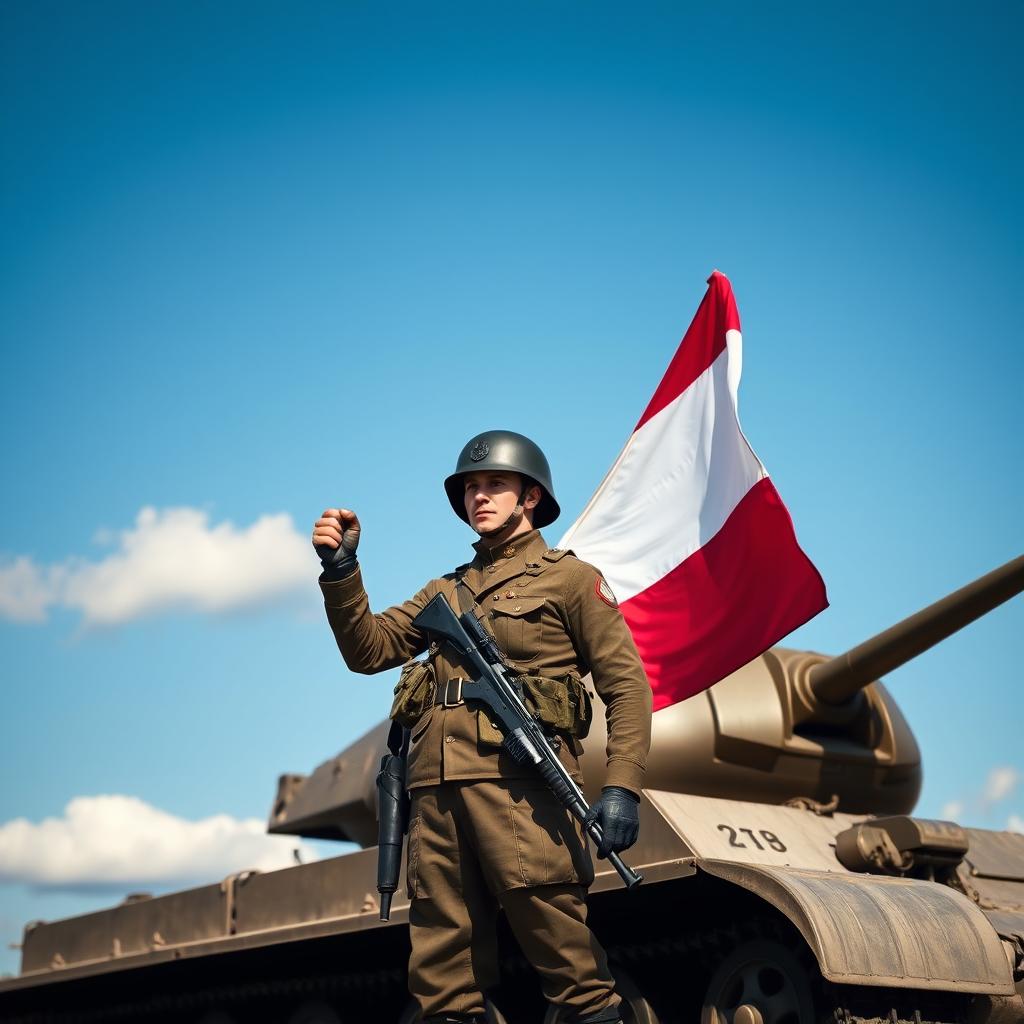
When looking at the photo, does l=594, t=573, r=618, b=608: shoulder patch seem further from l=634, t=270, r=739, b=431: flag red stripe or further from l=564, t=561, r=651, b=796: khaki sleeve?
l=634, t=270, r=739, b=431: flag red stripe

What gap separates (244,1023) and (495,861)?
588 centimetres

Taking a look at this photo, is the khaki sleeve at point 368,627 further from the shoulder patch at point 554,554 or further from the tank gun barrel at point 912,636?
the tank gun barrel at point 912,636

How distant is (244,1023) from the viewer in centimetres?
940

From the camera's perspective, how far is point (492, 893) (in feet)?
14.6

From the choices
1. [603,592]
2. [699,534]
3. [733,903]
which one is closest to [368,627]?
[603,592]

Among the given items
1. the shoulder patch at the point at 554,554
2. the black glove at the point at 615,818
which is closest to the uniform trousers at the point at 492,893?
the black glove at the point at 615,818

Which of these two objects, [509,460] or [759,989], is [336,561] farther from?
[759,989]

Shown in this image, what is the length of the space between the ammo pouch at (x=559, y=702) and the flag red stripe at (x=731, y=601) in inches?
96.1

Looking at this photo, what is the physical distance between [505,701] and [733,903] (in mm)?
2472

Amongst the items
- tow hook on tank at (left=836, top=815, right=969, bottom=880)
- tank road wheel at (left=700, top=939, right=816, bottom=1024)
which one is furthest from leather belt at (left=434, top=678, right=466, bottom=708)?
tow hook on tank at (left=836, top=815, right=969, bottom=880)

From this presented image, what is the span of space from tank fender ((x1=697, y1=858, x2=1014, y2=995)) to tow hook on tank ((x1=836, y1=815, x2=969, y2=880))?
0.64 metres

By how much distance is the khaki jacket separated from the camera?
4.37 metres

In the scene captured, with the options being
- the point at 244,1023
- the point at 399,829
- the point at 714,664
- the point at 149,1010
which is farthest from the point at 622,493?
the point at 149,1010

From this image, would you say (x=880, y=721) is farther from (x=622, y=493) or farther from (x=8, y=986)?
(x=8, y=986)
